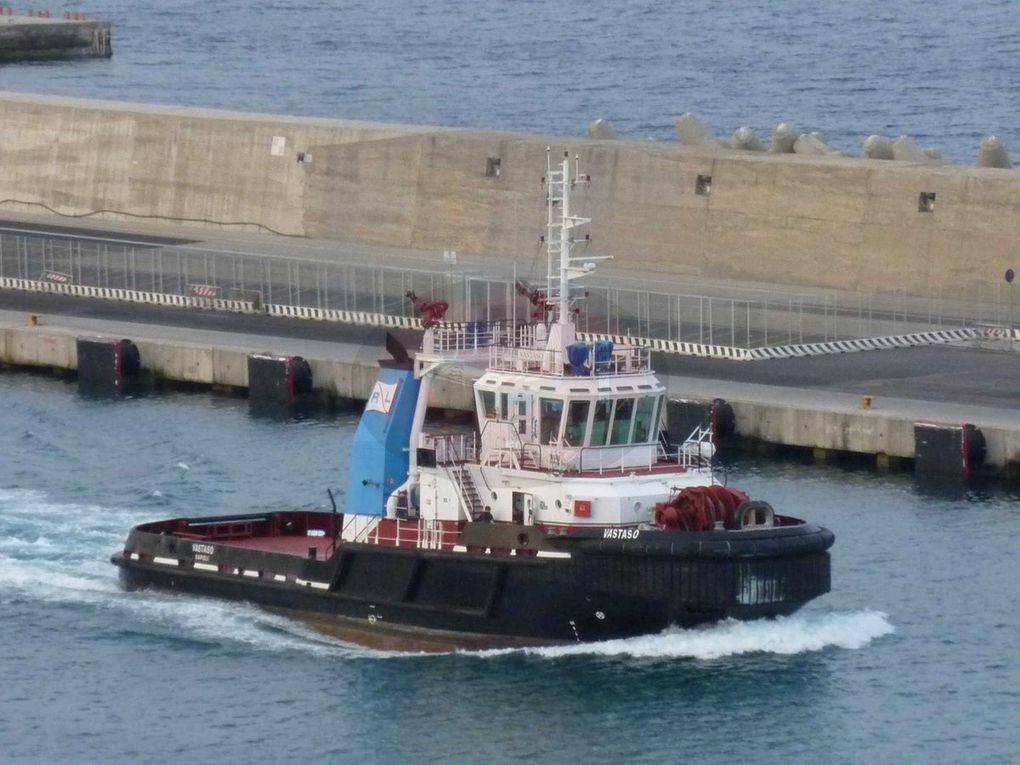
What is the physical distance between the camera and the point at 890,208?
65125mm

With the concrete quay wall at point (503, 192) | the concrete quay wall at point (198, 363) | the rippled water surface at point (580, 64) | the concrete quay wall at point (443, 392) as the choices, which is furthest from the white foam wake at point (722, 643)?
the rippled water surface at point (580, 64)

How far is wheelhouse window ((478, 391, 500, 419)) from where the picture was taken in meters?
39.2

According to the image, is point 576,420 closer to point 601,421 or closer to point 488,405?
point 601,421

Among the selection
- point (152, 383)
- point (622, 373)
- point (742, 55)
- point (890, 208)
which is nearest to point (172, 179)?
point (152, 383)

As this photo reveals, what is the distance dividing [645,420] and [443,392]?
16992 mm

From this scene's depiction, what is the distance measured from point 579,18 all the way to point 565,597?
439ft

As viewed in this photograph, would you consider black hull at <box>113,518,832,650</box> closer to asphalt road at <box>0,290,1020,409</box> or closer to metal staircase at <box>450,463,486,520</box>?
metal staircase at <box>450,463,486,520</box>

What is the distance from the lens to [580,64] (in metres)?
144

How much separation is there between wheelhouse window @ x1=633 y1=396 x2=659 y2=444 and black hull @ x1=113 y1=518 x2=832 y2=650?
251 centimetres

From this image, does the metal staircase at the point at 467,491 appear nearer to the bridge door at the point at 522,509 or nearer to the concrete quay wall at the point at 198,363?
the bridge door at the point at 522,509

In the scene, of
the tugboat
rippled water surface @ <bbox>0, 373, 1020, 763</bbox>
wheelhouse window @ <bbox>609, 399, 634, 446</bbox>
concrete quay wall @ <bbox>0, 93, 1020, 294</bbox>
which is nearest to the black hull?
the tugboat

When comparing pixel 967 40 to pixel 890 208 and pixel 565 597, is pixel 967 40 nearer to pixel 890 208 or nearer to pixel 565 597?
pixel 890 208

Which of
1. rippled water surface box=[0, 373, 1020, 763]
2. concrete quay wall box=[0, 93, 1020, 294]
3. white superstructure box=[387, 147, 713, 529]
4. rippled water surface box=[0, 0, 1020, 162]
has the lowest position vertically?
rippled water surface box=[0, 373, 1020, 763]

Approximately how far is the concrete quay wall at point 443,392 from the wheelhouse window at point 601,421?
2.68 meters
